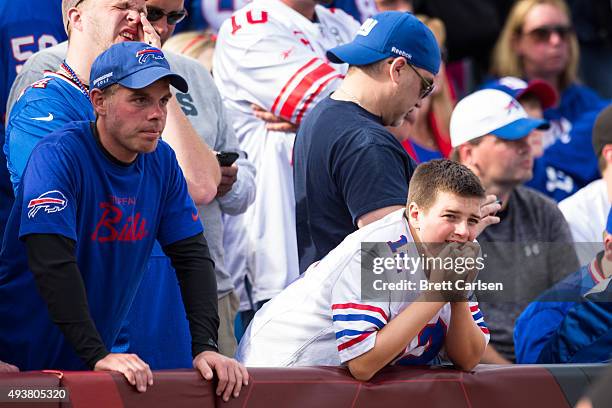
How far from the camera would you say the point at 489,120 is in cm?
665

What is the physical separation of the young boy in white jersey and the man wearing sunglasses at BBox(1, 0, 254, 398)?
41 cm

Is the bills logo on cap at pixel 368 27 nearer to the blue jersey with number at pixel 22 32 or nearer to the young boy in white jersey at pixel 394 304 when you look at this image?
the young boy in white jersey at pixel 394 304

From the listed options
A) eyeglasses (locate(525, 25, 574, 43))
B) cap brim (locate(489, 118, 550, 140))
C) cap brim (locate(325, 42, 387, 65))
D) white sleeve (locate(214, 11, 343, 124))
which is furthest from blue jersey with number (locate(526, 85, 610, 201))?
cap brim (locate(325, 42, 387, 65))

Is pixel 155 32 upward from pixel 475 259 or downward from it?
upward

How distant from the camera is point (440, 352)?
4457 millimetres

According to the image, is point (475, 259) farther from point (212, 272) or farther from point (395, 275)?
point (212, 272)

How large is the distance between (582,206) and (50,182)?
3.75 m

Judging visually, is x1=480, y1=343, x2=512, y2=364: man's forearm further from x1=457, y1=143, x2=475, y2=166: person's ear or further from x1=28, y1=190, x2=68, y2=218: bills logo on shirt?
x1=28, y1=190, x2=68, y2=218: bills logo on shirt

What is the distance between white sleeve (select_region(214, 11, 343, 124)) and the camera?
5.92 m

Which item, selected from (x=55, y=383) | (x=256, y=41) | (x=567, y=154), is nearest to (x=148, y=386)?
(x=55, y=383)

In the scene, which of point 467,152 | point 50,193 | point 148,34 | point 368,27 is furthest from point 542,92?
point 50,193

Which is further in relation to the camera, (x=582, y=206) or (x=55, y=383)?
(x=582, y=206)

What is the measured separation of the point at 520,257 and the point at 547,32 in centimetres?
341
